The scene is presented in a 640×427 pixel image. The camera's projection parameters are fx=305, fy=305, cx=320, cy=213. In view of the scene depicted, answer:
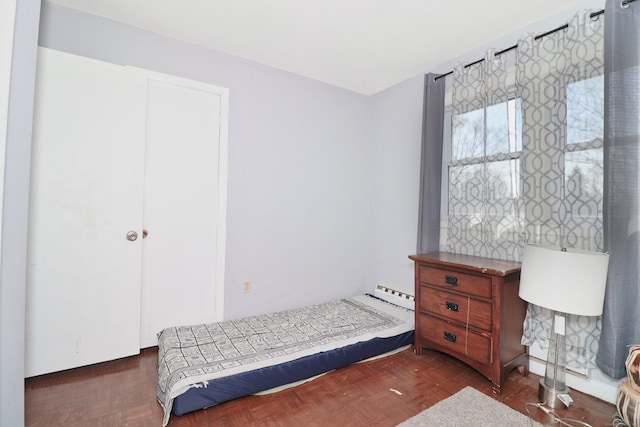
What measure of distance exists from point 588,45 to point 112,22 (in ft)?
10.4

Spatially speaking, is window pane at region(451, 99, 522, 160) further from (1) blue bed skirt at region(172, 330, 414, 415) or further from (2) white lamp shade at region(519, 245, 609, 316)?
(1) blue bed skirt at region(172, 330, 414, 415)

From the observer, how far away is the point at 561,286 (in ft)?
5.05

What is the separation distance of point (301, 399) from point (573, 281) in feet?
5.26

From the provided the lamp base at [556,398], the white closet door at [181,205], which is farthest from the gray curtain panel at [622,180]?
the white closet door at [181,205]

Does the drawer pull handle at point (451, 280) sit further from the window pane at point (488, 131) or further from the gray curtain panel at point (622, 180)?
the window pane at point (488, 131)

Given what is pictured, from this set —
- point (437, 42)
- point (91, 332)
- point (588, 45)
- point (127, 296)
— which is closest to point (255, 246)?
point (127, 296)

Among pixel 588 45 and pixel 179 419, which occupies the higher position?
pixel 588 45

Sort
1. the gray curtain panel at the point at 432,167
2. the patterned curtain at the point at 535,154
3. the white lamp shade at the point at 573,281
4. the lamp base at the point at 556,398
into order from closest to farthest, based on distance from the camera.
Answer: the white lamp shade at the point at 573,281 → the lamp base at the point at 556,398 → the patterned curtain at the point at 535,154 → the gray curtain panel at the point at 432,167

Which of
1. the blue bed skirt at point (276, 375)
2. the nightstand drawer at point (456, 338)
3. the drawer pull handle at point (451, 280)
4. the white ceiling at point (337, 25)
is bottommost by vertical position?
the blue bed skirt at point (276, 375)

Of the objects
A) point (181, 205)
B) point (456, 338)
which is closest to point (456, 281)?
point (456, 338)

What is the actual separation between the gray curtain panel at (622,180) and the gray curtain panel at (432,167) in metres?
1.10

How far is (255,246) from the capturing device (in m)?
2.81

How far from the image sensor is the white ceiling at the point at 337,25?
2012mm

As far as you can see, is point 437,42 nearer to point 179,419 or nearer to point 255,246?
point 255,246
